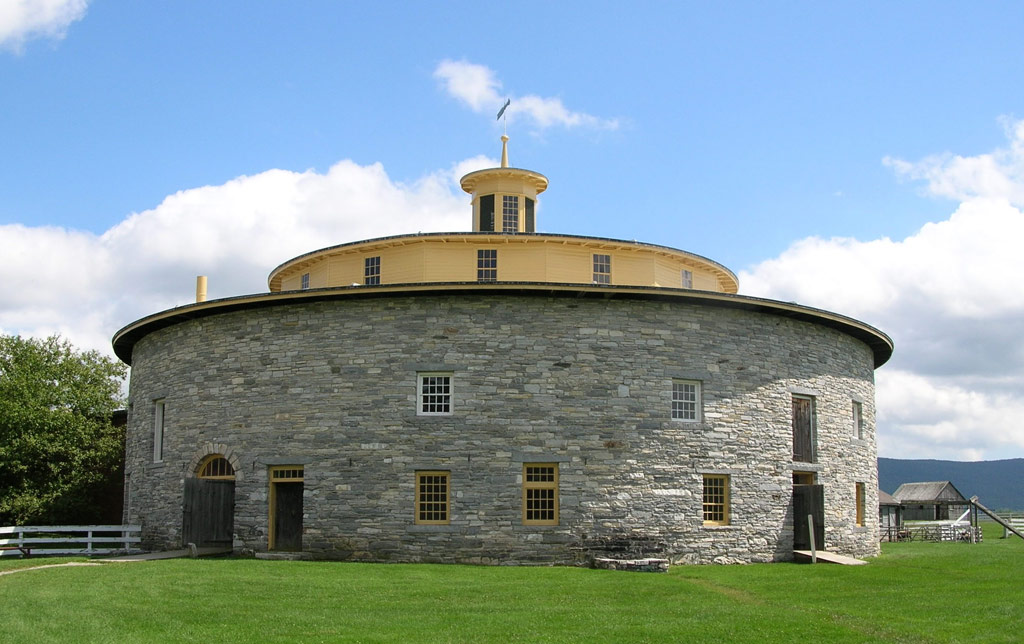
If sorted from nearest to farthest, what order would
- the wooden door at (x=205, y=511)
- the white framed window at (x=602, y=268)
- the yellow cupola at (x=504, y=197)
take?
the wooden door at (x=205, y=511)
the white framed window at (x=602, y=268)
the yellow cupola at (x=504, y=197)

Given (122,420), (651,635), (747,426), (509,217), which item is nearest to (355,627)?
(651,635)

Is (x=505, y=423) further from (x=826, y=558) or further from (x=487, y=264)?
(x=826, y=558)

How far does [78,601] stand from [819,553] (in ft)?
56.3

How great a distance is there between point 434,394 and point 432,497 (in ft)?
7.77

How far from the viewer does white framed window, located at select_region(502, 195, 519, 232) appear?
32031 mm

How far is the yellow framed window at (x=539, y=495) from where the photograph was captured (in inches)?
945

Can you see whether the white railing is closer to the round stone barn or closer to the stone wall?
the round stone barn

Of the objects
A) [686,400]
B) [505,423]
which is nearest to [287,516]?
[505,423]

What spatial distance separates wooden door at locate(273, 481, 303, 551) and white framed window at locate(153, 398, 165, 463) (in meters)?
5.13

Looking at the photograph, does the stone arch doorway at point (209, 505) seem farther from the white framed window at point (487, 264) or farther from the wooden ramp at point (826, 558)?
the wooden ramp at point (826, 558)

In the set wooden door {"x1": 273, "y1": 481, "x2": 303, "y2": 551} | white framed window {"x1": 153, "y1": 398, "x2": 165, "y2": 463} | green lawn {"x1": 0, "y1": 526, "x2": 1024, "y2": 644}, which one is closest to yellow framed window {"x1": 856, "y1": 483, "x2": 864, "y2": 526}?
green lawn {"x1": 0, "y1": 526, "x2": 1024, "y2": 644}

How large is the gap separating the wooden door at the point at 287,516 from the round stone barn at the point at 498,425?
0.05 meters

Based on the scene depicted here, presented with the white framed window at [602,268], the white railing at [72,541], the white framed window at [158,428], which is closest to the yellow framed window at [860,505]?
the white framed window at [602,268]

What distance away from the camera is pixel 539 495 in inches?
950
